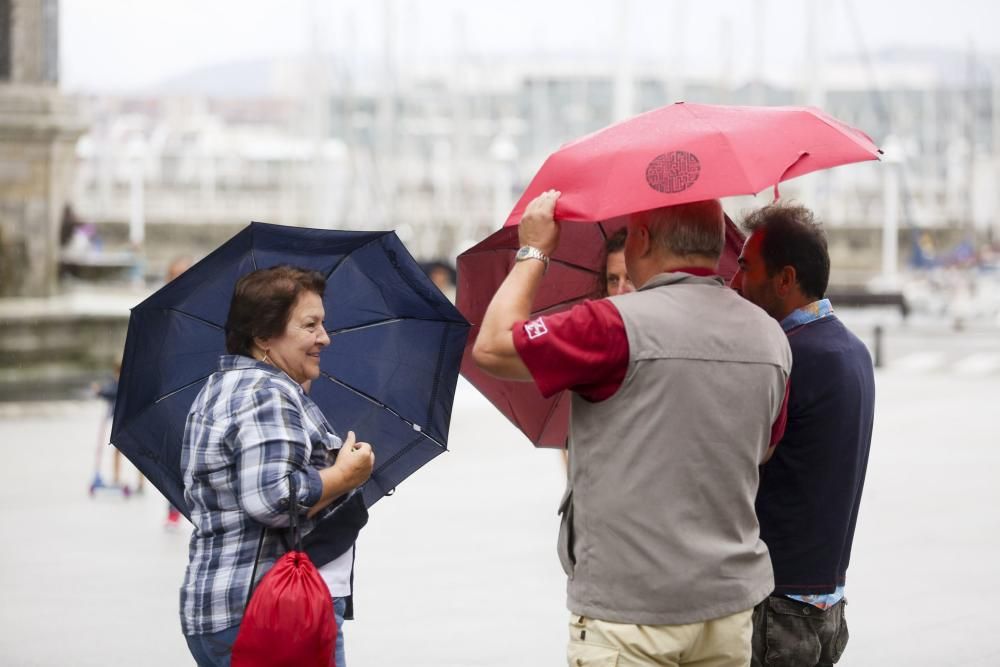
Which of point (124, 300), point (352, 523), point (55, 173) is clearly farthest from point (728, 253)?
point (124, 300)

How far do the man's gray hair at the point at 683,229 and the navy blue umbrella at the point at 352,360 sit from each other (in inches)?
35.4

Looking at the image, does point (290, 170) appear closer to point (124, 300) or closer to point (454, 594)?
point (124, 300)

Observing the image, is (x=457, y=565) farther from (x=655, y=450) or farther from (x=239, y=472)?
(x=655, y=450)

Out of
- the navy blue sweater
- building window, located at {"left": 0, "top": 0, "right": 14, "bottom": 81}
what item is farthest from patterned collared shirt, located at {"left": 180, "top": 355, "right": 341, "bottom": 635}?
building window, located at {"left": 0, "top": 0, "right": 14, "bottom": 81}

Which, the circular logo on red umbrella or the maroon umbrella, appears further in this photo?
the maroon umbrella

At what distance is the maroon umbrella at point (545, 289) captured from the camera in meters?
4.39

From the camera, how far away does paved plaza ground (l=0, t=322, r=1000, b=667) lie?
7.16 meters

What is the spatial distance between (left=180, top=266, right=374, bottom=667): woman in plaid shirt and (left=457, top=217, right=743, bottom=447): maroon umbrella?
0.61 meters

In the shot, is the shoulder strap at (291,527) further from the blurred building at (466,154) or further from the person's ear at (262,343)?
the blurred building at (466,154)

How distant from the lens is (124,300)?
1031 inches

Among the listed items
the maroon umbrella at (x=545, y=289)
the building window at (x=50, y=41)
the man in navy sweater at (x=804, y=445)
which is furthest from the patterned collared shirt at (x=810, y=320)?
the building window at (x=50, y=41)

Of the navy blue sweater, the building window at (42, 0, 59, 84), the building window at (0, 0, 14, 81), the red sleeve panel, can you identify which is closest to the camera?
the red sleeve panel

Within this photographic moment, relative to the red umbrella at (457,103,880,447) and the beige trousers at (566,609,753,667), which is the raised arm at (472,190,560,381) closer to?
the red umbrella at (457,103,880,447)

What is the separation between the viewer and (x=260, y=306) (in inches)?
153
